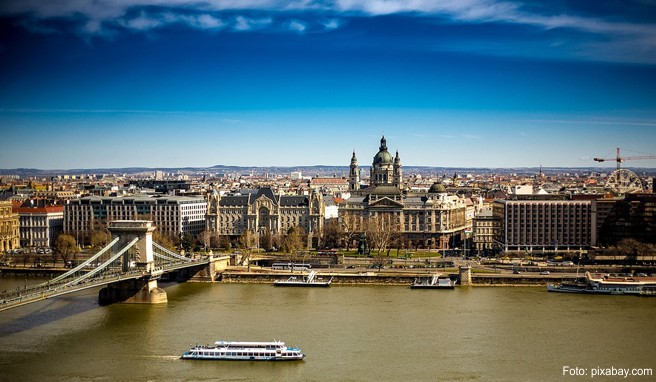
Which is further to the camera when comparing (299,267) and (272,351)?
(299,267)

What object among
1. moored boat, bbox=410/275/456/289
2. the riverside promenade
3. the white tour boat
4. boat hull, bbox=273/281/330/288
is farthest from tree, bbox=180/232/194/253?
the white tour boat

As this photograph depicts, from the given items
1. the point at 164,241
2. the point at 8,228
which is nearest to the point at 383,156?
the point at 164,241

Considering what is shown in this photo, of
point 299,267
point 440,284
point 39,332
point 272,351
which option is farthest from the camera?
point 299,267

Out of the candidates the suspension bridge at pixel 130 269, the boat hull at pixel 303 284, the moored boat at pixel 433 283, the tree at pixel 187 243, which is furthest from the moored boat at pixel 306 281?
the tree at pixel 187 243

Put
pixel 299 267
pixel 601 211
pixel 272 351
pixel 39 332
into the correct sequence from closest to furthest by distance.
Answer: pixel 272 351
pixel 39 332
pixel 299 267
pixel 601 211

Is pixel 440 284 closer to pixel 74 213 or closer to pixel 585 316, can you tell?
pixel 585 316

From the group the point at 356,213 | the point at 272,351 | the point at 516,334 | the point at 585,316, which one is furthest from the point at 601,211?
the point at 272,351

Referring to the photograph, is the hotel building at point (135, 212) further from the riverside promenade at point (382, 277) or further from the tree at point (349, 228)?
the riverside promenade at point (382, 277)

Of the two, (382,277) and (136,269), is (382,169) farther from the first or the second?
(136,269)
